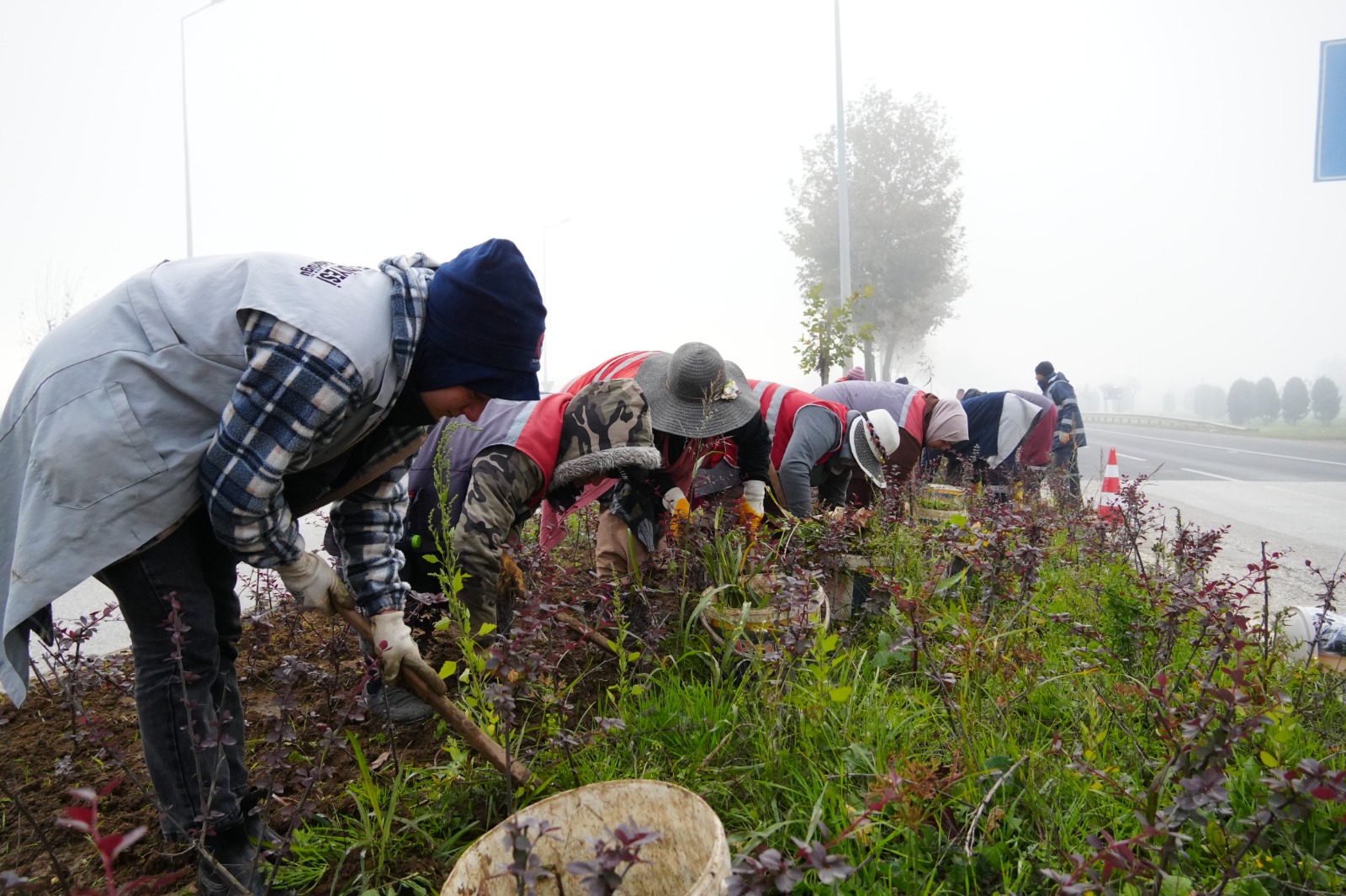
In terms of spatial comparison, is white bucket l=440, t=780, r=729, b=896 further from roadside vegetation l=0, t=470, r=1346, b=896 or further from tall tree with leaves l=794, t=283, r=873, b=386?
tall tree with leaves l=794, t=283, r=873, b=386

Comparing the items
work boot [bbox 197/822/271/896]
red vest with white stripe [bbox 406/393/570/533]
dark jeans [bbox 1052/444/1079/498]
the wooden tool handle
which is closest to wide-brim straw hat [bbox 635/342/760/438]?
red vest with white stripe [bbox 406/393/570/533]

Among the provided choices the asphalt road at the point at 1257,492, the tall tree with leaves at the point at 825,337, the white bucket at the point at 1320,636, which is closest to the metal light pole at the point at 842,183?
the tall tree with leaves at the point at 825,337

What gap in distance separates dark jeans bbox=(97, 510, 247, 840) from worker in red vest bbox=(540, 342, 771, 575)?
1568 millimetres

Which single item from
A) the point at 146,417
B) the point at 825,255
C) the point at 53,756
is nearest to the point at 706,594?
the point at 146,417

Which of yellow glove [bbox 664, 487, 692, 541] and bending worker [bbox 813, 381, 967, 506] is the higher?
bending worker [bbox 813, 381, 967, 506]

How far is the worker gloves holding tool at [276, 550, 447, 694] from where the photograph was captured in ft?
6.24

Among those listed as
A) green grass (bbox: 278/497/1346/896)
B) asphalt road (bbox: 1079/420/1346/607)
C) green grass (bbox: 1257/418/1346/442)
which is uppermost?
green grass (bbox: 278/497/1346/896)

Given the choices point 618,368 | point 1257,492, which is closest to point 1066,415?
point 1257,492

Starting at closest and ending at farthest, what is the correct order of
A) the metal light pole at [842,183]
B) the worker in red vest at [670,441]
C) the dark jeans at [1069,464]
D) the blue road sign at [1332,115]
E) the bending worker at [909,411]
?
the worker in red vest at [670,441], the bending worker at [909,411], the dark jeans at [1069,464], the blue road sign at [1332,115], the metal light pole at [842,183]

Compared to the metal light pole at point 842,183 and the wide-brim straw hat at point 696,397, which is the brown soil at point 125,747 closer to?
the wide-brim straw hat at point 696,397

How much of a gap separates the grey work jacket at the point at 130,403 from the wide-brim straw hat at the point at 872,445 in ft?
10.4

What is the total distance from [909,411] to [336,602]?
4.65 metres

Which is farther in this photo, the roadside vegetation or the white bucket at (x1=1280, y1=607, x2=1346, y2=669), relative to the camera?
the white bucket at (x1=1280, y1=607, x2=1346, y2=669)

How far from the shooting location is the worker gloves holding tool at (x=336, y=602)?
190cm
